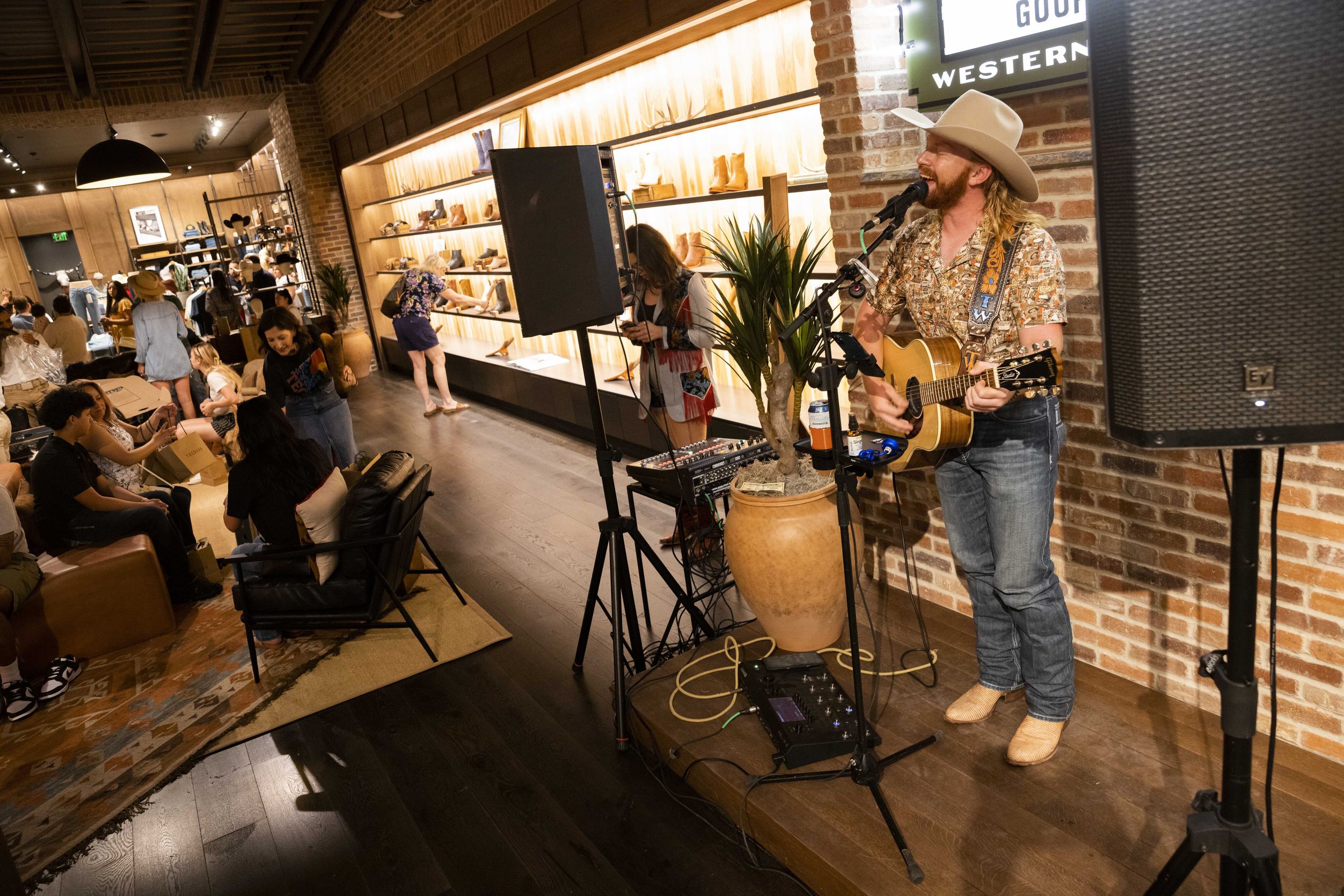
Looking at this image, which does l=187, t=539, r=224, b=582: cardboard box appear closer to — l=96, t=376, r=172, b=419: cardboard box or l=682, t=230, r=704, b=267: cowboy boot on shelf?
l=96, t=376, r=172, b=419: cardboard box

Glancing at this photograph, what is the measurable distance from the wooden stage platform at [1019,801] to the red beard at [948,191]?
4.65ft

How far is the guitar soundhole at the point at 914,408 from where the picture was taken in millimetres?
2184

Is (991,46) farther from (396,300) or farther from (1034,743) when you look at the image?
Result: (396,300)

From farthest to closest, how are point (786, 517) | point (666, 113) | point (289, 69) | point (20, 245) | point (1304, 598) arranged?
point (20, 245) → point (289, 69) → point (666, 113) → point (786, 517) → point (1304, 598)

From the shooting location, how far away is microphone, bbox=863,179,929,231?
1.86 meters

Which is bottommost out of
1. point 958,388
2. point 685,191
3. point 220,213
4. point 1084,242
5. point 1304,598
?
point 1304,598

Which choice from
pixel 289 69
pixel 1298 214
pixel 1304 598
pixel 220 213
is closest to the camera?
pixel 1298 214

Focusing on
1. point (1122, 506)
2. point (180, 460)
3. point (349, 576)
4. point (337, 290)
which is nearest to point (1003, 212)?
point (1122, 506)

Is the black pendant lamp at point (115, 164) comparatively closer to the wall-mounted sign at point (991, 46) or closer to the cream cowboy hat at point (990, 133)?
the wall-mounted sign at point (991, 46)

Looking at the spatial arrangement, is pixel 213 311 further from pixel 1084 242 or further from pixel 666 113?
pixel 1084 242

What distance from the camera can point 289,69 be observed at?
1066 cm

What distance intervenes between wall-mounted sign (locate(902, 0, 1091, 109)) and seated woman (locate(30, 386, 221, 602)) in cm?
409

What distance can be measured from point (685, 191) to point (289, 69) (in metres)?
7.67

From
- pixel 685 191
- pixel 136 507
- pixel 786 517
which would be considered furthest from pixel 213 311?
pixel 786 517
